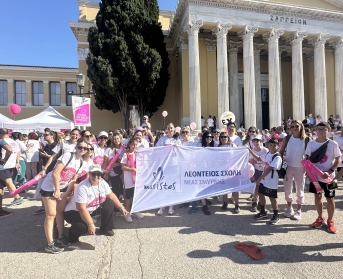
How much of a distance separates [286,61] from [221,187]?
81.5ft

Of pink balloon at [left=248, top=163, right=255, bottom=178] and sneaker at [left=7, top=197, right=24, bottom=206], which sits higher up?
pink balloon at [left=248, top=163, right=255, bottom=178]

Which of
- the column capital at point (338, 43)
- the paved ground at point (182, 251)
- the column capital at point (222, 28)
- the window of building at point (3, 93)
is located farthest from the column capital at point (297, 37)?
the window of building at point (3, 93)

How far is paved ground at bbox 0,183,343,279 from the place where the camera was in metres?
3.25

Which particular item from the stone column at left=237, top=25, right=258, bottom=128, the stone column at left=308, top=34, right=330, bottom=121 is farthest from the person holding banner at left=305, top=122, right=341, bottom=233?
the stone column at left=308, top=34, right=330, bottom=121

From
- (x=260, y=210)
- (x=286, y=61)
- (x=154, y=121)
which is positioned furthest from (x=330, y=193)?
(x=286, y=61)

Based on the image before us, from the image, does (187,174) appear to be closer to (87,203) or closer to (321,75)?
(87,203)

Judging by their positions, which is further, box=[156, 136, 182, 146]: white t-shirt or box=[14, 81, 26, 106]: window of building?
box=[14, 81, 26, 106]: window of building

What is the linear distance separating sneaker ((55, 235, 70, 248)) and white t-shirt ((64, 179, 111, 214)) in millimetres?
490

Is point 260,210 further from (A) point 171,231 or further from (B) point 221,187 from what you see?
(A) point 171,231

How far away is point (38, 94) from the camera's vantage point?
25.8 metres

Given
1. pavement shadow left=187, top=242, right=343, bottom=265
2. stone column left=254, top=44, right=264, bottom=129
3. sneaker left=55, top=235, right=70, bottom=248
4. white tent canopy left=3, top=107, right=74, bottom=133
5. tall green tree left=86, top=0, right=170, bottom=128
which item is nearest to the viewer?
pavement shadow left=187, top=242, right=343, bottom=265

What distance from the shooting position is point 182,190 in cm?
538

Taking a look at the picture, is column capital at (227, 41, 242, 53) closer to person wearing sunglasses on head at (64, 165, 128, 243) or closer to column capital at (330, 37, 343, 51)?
column capital at (330, 37, 343, 51)

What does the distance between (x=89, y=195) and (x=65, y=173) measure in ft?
1.92
